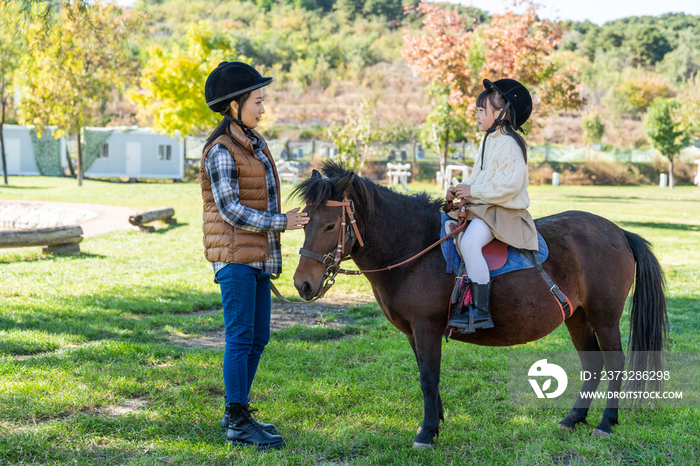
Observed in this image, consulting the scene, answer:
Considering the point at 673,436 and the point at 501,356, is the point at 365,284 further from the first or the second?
the point at 673,436

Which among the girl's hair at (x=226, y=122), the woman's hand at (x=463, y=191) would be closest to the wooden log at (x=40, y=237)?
the girl's hair at (x=226, y=122)

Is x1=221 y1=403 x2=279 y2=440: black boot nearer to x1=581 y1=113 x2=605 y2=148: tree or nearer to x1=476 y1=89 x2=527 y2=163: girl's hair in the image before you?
x1=476 y1=89 x2=527 y2=163: girl's hair

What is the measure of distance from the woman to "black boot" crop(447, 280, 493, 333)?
116 cm

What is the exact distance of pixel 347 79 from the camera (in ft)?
251

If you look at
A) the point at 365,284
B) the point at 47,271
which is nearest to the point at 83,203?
the point at 47,271

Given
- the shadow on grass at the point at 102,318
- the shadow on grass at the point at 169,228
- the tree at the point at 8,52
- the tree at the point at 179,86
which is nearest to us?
the shadow on grass at the point at 102,318

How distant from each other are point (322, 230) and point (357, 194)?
1.16ft

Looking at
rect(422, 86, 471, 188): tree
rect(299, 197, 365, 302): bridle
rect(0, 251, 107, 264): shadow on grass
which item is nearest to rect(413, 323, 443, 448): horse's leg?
rect(299, 197, 365, 302): bridle

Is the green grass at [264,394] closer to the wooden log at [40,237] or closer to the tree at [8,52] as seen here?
the wooden log at [40,237]

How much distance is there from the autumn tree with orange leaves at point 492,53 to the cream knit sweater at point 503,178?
44.7 feet

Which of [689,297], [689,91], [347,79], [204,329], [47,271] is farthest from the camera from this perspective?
[347,79]

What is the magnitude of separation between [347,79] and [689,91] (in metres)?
50.1

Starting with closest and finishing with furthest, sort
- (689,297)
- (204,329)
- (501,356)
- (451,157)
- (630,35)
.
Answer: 1. (501,356)
2. (204,329)
3. (689,297)
4. (451,157)
5. (630,35)

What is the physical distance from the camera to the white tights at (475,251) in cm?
340
